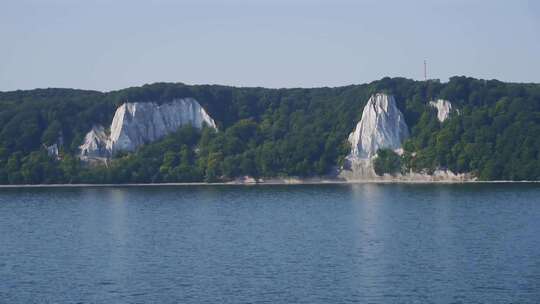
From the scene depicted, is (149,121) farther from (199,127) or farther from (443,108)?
(443,108)

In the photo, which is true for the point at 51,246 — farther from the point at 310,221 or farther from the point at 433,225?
the point at 433,225

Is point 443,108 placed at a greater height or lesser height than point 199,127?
greater

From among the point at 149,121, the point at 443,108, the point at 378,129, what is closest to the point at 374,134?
the point at 378,129

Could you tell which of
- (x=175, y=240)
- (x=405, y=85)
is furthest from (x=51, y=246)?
(x=405, y=85)

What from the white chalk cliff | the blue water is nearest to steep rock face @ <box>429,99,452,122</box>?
the white chalk cliff

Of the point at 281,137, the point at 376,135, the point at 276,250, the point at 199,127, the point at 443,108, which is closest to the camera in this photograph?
the point at 276,250
